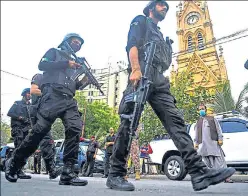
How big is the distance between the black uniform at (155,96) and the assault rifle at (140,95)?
0.07 m

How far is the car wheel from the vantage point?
7191 mm

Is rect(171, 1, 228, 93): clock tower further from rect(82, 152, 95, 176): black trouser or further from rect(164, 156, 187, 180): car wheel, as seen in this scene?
rect(164, 156, 187, 180): car wheel

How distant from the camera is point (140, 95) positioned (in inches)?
106

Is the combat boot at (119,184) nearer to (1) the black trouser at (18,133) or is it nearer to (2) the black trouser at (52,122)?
(2) the black trouser at (52,122)

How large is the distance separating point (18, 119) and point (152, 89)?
2849 mm

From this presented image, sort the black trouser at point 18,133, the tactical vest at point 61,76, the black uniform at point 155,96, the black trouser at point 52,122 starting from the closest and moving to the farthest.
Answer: the black uniform at point 155,96, the black trouser at point 52,122, the tactical vest at point 61,76, the black trouser at point 18,133

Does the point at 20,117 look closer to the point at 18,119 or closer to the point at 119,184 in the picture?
the point at 18,119

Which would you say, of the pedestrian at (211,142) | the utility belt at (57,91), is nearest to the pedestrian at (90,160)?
→ the pedestrian at (211,142)

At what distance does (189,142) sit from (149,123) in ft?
35.0

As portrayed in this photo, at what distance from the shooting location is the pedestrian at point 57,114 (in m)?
3.31

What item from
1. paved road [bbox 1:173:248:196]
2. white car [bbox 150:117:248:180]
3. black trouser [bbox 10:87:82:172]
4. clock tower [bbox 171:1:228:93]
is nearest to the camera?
paved road [bbox 1:173:248:196]

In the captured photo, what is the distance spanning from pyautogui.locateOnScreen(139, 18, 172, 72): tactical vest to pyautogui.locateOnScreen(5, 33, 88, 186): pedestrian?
0.93m

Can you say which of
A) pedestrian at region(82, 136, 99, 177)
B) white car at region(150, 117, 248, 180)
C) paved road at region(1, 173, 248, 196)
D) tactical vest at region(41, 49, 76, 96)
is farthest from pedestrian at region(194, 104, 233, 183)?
pedestrian at region(82, 136, 99, 177)

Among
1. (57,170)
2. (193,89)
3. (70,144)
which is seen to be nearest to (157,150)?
(57,170)
